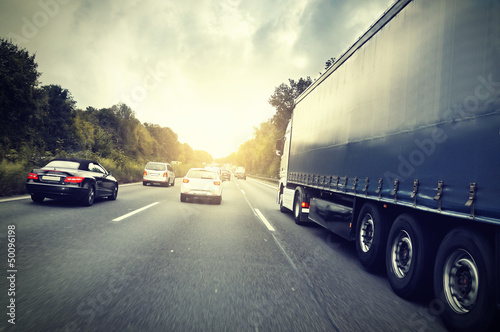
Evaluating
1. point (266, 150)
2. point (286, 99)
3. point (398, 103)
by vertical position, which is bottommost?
point (398, 103)

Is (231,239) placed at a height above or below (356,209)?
below

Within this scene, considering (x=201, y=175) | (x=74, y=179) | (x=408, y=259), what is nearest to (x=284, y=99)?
(x=201, y=175)

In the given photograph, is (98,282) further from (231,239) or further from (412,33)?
(412,33)

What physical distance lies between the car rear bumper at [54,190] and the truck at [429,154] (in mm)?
7438

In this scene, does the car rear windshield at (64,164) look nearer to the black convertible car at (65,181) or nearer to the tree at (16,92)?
the black convertible car at (65,181)

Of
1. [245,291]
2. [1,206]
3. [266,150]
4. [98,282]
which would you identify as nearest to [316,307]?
[245,291]

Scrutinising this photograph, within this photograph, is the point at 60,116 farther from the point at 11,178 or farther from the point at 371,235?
the point at 371,235

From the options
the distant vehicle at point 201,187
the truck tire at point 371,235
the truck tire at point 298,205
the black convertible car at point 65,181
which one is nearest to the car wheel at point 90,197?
the black convertible car at point 65,181

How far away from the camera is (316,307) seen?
3342 mm

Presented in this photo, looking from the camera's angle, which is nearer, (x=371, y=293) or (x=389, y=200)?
(x=371, y=293)

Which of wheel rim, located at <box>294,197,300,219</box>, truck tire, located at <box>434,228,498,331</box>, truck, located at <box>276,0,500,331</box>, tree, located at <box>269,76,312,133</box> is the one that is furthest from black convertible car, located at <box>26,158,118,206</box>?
tree, located at <box>269,76,312,133</box>

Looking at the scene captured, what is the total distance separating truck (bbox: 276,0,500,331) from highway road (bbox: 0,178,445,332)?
51 cm

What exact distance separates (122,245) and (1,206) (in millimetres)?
5315

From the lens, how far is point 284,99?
41125 millimetres
